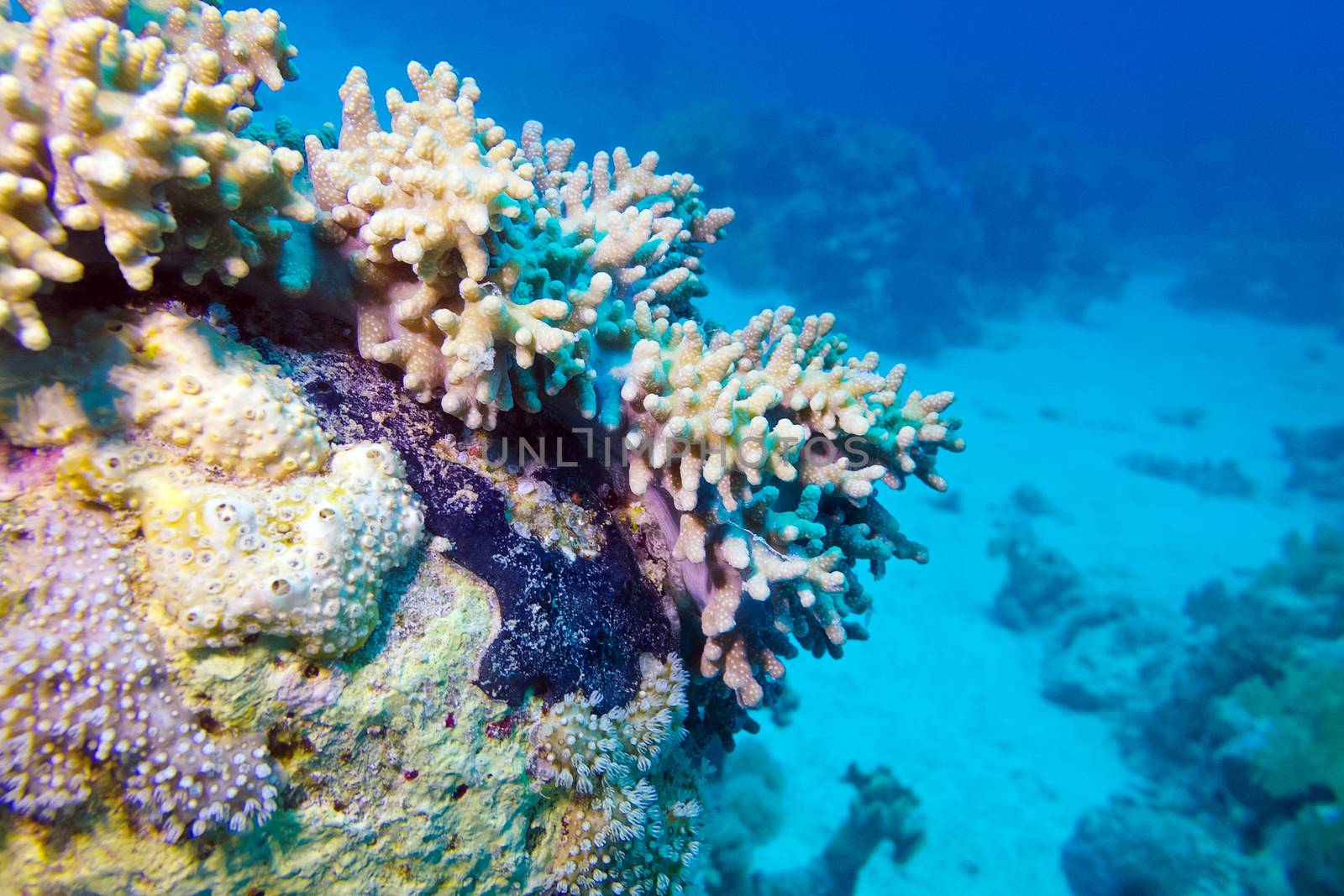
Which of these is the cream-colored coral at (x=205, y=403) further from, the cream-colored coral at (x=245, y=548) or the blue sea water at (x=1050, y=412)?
the blue sea water at (x=1050, y=412)

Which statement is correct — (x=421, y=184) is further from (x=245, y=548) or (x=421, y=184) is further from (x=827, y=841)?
(x=827, y=841)

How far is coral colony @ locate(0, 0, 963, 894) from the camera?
5.21 feet

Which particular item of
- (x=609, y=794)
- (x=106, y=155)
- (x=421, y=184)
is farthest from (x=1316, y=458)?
(x=106, y=155)

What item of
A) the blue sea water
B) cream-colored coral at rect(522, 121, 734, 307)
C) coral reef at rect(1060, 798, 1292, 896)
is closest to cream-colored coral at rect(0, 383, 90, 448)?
cream-colored coral at rect(522, 121, 734, 307)

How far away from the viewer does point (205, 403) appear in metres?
1.82

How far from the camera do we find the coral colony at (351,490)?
1589mm

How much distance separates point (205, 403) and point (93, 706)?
0.79 meters

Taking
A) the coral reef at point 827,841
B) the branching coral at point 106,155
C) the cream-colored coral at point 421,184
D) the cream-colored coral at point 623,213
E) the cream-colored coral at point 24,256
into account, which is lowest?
the coral reef at point 827,841

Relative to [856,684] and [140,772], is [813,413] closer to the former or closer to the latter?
[140,772]

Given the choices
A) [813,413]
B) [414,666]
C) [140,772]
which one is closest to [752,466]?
[813,413]

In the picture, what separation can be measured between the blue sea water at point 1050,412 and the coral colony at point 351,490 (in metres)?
5.86

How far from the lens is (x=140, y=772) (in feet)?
5.34

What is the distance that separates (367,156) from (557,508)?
4.68 ft

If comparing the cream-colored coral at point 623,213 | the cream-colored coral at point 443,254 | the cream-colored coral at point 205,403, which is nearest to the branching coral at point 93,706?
the cream-colored coral at point 205,403
